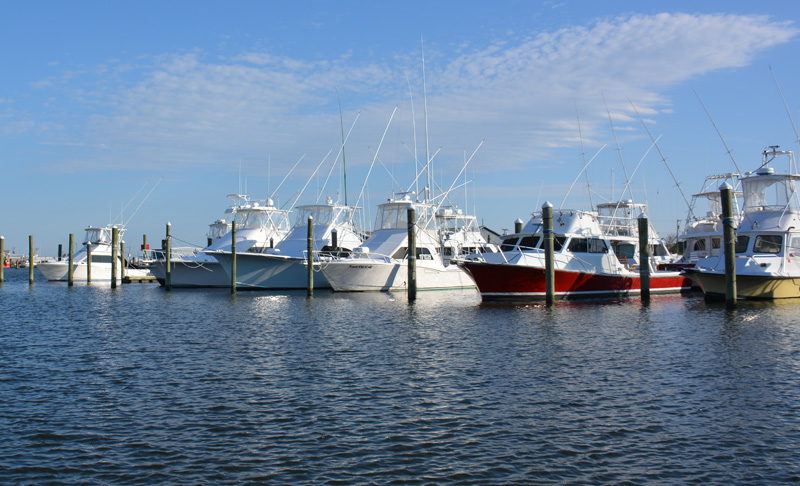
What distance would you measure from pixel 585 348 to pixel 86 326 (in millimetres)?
17947

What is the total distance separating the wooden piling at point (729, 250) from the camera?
90.8ft

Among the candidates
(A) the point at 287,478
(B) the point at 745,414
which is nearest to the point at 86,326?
(A) the point at 287,478

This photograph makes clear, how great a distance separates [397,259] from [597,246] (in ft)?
45.4

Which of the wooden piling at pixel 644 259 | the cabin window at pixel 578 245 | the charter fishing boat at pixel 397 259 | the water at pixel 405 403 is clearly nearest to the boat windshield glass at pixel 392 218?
the charter fishing boat at pixel 397 259

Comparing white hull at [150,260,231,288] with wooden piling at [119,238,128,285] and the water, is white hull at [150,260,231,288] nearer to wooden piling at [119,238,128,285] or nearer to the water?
wooden piling at [119,238,128,285]

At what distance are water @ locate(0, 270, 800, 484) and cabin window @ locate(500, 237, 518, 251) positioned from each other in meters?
11.0

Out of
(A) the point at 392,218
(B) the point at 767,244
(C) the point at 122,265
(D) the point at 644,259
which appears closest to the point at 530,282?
(D) the point at 644,259

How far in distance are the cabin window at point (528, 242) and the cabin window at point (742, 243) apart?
9.34 m

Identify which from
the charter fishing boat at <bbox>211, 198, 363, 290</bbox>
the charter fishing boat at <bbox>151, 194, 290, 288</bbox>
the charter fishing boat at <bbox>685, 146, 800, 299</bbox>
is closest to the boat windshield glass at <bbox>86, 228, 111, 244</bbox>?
the charter fishing boat at <bbox>151, 194, 290, 288</bbox>

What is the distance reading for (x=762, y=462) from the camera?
373 inches

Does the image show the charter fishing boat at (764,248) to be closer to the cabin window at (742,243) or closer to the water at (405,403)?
the cabin window at (742,243)

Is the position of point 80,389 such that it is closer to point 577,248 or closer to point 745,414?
point 745,414

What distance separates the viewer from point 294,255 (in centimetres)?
4891

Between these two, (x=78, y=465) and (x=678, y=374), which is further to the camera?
(x=678, y=374)
